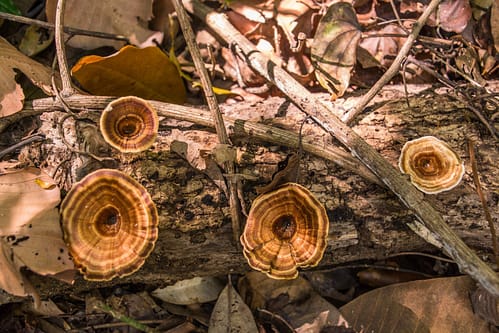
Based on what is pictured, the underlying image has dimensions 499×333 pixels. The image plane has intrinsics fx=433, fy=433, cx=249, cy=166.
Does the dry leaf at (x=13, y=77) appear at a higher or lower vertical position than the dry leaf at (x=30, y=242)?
higher

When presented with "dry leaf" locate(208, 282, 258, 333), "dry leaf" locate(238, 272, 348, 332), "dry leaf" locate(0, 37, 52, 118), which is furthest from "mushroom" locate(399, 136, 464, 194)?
"dry leaf" locate(0, 37, 52, 118)

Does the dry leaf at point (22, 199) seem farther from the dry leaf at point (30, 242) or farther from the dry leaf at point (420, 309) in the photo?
the dry leaf at point (420, 309)

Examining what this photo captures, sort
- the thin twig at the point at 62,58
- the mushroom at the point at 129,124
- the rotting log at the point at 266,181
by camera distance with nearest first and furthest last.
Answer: the mushroom at the point at 129,124 < the rotting log at the point at 266,181 < the thin twig at the point at 62,58

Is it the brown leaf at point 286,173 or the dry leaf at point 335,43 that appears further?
the dry leaf at point 335,43

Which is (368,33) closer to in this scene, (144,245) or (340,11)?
(340,11)

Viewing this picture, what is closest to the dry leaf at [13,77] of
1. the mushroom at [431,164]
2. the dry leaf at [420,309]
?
the mushroom at [431,164]

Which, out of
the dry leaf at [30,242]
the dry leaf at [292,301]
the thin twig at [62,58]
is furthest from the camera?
the dry leaf at [292,301]
